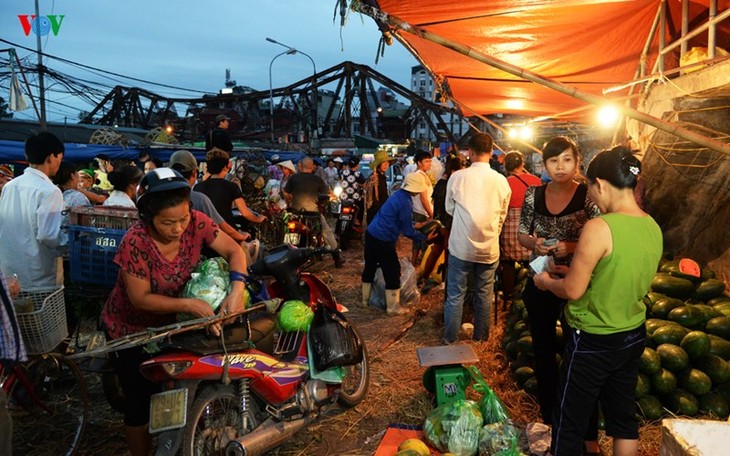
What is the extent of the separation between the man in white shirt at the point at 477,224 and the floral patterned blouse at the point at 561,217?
1.37m

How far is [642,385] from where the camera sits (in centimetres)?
366

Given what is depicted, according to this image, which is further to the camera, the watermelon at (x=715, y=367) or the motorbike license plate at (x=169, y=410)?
the watermelon at (x=715, y=367)

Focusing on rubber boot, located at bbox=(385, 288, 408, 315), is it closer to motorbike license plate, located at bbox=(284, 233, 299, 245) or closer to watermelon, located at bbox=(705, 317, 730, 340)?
motorbike license plate, located at bbox=(284, 233, 299, 245)

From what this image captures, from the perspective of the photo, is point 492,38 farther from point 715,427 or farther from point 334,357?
point 715,427

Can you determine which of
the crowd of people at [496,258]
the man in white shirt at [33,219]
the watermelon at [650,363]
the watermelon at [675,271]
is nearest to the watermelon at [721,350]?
the watermelon at [650,363]

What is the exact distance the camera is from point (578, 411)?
2705 millimetres

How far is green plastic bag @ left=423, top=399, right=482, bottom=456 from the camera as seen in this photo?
316 centimetres

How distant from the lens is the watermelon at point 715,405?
3652mm

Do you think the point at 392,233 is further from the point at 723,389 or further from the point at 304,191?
the point at 723,389

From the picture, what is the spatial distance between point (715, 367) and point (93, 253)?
4.98 metres

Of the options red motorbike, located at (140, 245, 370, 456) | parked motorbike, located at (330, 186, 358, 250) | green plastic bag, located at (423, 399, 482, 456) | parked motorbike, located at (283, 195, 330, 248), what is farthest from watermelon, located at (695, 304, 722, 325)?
parked motorbike, located at (330, 186, 358, 250)

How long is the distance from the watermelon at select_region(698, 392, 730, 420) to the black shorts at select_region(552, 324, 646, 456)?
1479 millimetres

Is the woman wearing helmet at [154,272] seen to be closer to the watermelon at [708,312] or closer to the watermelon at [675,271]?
the watermelon at [708,312]

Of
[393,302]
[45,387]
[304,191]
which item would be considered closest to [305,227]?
[304,191]
